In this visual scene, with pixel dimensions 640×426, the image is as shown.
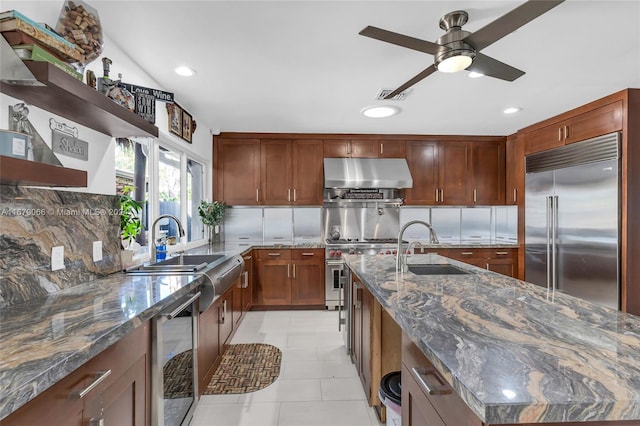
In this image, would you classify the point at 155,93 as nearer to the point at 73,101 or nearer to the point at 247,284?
the point at 73,101

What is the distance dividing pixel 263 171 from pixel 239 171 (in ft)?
1.12

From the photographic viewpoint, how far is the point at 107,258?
1.86 meters

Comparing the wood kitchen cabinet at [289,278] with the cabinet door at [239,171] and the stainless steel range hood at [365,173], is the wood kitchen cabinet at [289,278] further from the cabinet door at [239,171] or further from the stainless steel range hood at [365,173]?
the stainless steel range hood at [365,173]

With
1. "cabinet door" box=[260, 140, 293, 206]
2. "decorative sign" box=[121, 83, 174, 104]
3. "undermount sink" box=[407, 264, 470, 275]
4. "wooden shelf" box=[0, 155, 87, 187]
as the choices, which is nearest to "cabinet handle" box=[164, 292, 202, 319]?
"wooden shelf" box=[0, 155, 87, 187]

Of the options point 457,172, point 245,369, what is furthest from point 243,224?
point 457,172

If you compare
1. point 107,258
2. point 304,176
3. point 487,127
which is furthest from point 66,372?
point 487,127

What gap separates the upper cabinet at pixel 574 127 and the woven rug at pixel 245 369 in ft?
12.5

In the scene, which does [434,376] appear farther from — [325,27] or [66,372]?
[325,27]

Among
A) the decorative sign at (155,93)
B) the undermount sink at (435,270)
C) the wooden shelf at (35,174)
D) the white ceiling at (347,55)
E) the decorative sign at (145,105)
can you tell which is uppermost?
the white ceiling at (347,55)

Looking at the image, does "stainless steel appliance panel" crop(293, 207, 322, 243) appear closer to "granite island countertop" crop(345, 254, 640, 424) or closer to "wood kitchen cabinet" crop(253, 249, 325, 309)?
"wood kitchen cabinet" crop(253, 249, 325, 309)

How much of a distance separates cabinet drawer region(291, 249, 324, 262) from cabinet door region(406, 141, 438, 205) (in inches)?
60.5

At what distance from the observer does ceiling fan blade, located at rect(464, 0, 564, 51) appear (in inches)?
49.1

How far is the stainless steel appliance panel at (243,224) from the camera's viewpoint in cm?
456

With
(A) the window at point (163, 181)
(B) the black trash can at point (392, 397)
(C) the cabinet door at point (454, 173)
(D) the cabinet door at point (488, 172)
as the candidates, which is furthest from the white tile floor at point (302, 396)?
(D) the cabinet door at point (488, 172)
